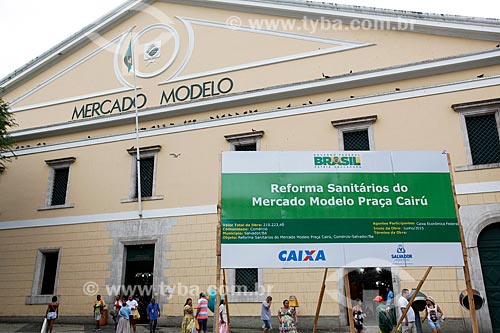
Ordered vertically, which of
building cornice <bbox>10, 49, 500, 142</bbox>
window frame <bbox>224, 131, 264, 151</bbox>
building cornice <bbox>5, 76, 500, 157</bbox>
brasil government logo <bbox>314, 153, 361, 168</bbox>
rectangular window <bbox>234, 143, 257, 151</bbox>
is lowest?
brasil government logo <bbox>314, 153, 361, 168</bbox>

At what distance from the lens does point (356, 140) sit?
15398 millimetres

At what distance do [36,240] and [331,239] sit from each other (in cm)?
1470

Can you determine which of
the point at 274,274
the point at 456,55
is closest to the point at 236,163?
the point at 274,274

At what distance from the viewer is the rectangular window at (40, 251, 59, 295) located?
58.0 feet

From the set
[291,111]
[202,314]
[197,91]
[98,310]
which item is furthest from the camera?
[197,91]

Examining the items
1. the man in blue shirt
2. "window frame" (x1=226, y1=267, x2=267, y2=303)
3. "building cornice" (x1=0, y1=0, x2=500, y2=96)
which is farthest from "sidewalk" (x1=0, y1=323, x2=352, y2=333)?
"building cornice" (x1=0, y1=0, x2=500, y2=96)

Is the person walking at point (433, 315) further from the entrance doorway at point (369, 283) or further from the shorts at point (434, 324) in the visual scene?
the entrance doorway at point (369, 283)

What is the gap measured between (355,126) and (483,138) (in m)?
4.03

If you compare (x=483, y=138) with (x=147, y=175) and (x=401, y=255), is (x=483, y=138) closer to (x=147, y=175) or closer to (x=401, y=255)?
(x=401, y=255)

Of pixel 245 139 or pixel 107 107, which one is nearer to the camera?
pixel 245 139

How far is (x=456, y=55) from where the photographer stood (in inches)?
574

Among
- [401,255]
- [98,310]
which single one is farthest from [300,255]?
[98,310]

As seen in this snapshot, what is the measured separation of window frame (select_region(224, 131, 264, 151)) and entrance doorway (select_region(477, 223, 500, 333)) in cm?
793

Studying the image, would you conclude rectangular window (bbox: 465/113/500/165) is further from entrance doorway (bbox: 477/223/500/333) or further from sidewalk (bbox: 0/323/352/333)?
sidewalk (bbox: 0/323/352/333)
